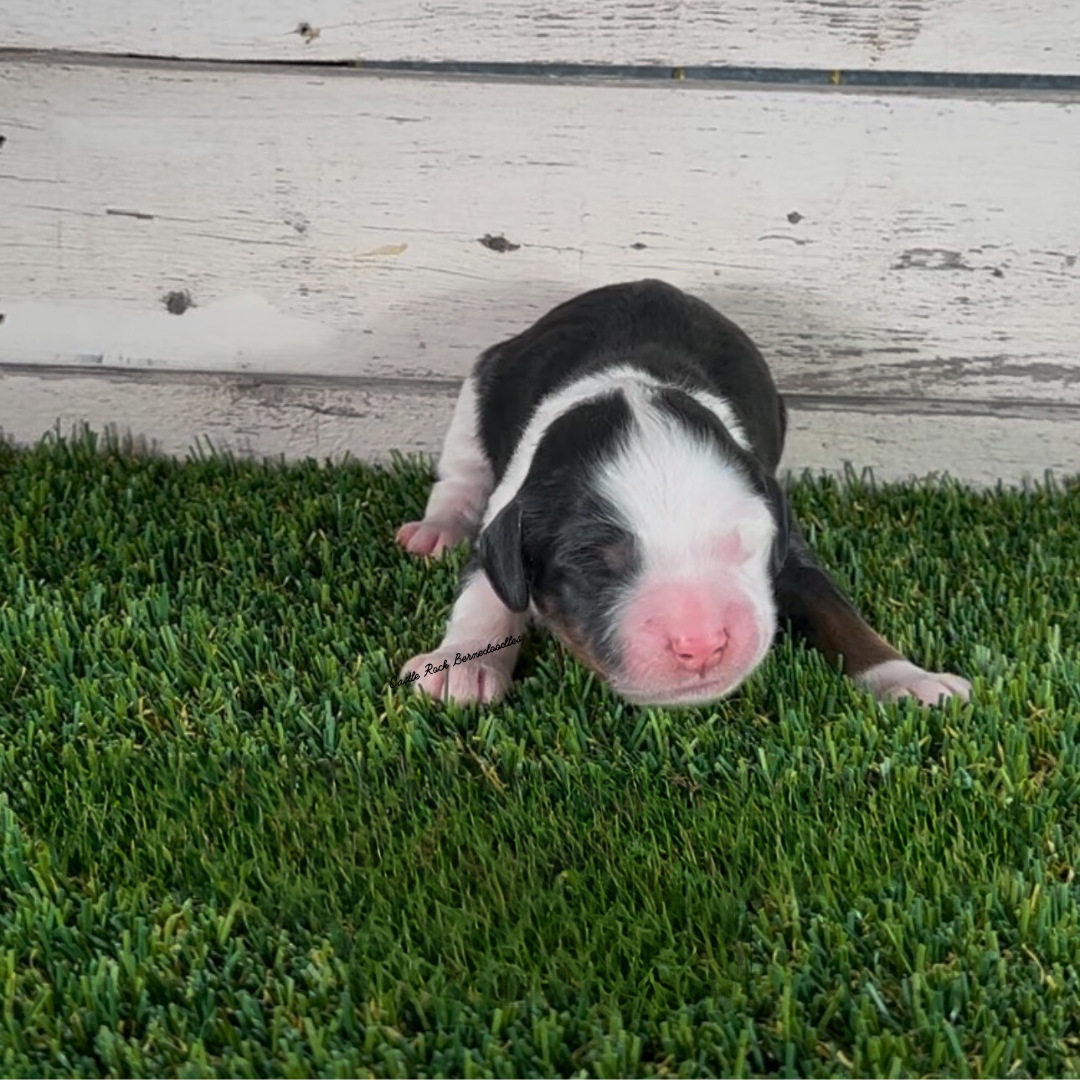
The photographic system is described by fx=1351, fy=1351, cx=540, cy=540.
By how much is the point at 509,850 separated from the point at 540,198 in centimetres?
223

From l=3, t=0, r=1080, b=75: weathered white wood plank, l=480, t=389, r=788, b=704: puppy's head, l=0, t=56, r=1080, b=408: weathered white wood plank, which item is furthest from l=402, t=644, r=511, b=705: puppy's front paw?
l=3, t=0, r=1080, b=75: weathered white wood plank

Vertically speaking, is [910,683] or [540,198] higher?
[540,198]

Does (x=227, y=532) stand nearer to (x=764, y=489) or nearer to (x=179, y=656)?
(x=179, y=656)

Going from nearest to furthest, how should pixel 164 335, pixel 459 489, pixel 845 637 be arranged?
pixel 845 637
pixel 459 489
pixel 164 335

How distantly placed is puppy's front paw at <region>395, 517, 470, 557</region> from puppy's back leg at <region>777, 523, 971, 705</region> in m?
0.93

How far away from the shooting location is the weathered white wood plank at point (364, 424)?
4.04 m

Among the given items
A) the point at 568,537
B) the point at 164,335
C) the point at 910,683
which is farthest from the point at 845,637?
the point at 164,335

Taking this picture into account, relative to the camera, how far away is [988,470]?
4.07 metres

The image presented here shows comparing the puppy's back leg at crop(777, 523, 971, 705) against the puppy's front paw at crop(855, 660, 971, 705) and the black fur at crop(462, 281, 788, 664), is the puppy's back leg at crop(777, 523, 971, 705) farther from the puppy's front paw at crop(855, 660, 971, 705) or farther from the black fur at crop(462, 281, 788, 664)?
the black fur at crop(462, 281, 788, 664)

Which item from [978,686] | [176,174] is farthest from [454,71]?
[978,686]

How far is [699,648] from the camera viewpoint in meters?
2.29

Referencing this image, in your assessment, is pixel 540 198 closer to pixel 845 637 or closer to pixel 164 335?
pixel 164 335

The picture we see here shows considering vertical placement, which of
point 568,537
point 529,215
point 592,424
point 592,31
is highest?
point 592,31

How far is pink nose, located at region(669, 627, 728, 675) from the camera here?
2293mm
